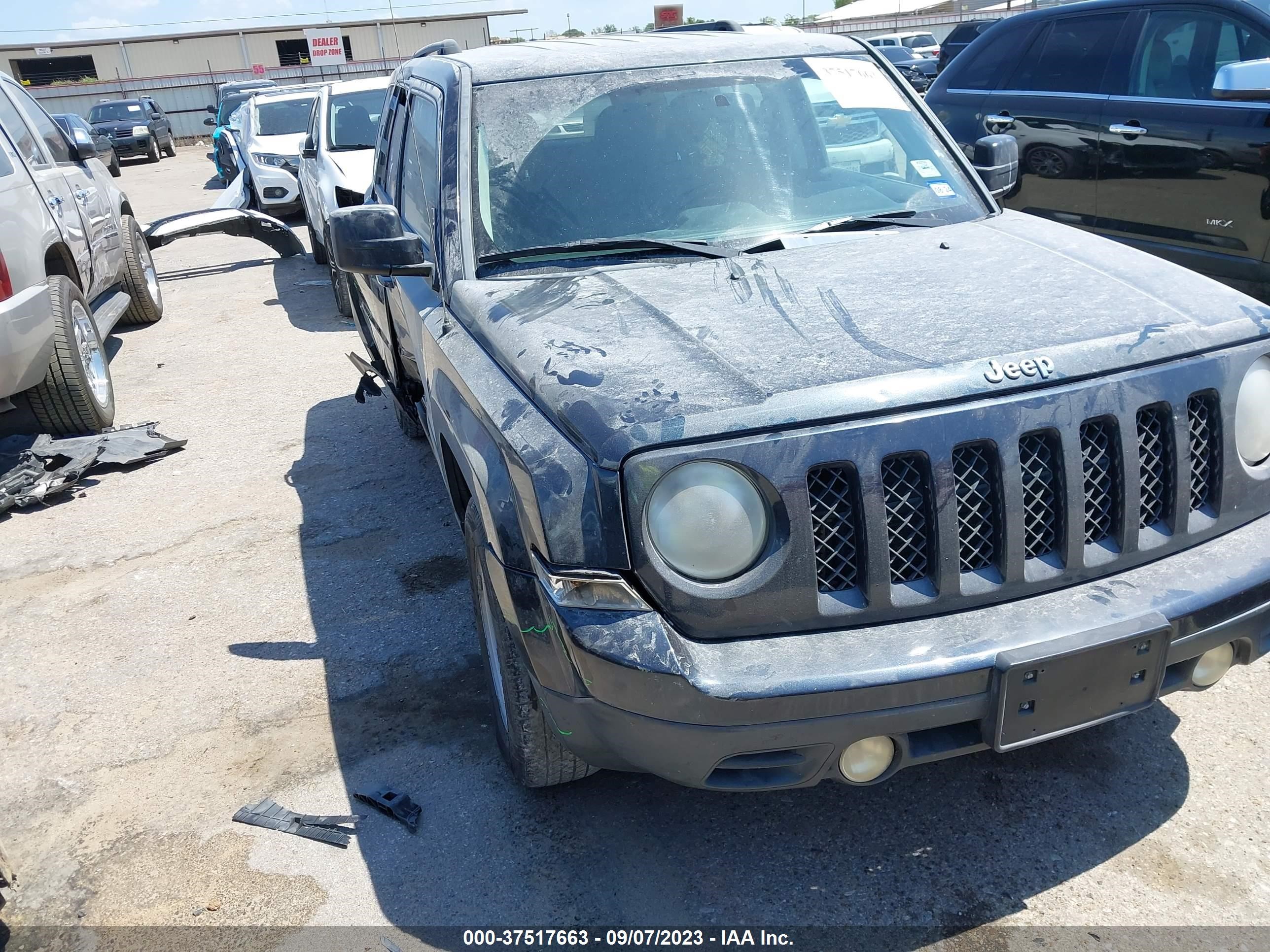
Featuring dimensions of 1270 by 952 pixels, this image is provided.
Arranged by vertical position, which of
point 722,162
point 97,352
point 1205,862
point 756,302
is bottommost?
point 1205,862

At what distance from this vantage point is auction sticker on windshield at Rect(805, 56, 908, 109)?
12.2 ft

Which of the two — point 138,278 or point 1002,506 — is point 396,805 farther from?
point 138,278

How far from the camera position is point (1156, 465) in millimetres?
2389

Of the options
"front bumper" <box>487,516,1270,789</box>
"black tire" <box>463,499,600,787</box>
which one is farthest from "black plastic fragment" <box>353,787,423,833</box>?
"front bumper" <box>487,516,1270,789</box>

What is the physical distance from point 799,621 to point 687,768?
0.38 m

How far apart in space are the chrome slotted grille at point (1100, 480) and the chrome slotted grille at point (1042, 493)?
7cm

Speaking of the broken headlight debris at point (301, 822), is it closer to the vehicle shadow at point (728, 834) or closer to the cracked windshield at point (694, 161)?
the vehicle shadow at point (728, 834)

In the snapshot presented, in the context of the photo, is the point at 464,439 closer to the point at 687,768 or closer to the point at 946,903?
the point at 687,768

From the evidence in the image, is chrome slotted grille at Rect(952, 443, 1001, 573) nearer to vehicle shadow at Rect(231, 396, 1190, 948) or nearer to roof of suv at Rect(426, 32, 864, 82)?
vehicle shadow at Rect(231, 396, 1190, 948)

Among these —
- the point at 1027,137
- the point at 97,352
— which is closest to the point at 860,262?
the point at 1027,137

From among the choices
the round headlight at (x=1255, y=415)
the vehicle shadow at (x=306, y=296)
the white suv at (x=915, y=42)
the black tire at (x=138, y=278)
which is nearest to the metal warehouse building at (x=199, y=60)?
the white suv at (x=915, y=42)

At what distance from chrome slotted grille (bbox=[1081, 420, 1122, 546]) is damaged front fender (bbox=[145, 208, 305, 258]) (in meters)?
8.94

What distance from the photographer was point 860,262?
296 centimetres

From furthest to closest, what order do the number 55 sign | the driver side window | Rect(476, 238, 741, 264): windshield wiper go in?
the number 55 sign, the driver side window, Rect(476, 238, 741, 264): windshield wiper
